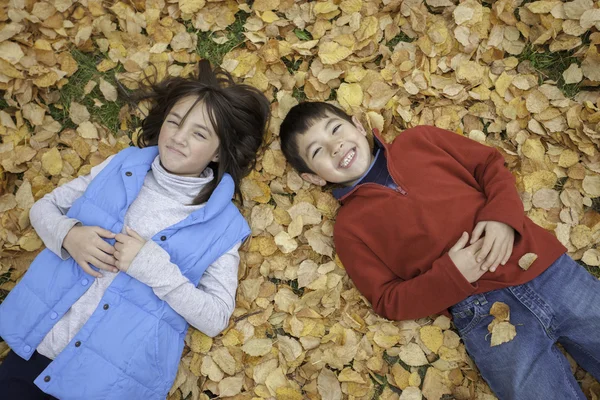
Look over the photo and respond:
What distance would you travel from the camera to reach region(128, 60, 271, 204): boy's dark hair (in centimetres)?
276

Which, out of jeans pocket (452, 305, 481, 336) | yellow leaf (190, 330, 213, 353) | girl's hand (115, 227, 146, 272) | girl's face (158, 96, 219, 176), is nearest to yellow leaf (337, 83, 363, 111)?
girl's face (158, 96, 219, 176)

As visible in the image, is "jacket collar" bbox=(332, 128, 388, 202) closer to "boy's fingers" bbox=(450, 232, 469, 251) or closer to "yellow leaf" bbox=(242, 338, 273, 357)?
"boy's fingers" bbox=(450, 232, 469, 251)

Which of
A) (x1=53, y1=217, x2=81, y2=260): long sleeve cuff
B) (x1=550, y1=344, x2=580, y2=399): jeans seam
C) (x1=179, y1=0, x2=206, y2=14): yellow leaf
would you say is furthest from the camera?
(x1=179, y1=0, x2=206, y2=14): yellow leaf

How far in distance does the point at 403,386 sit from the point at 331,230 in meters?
0.92

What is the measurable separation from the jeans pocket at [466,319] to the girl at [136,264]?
3.90 ft

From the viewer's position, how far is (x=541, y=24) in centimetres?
300

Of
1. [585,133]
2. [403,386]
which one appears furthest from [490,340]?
[585,133]

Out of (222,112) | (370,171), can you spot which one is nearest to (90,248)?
(222,112)

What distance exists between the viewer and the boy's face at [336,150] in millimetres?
2638

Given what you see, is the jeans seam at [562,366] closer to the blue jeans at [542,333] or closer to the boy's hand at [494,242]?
the blue jeans at [542,333]

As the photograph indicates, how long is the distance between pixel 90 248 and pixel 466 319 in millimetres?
1921

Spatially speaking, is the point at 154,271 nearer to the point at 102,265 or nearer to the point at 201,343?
the point at 102,265

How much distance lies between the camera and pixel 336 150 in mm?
2611

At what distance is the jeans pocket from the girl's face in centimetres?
156
